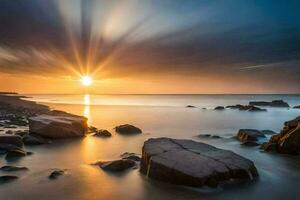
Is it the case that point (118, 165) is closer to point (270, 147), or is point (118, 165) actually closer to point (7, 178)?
point (7, 178)

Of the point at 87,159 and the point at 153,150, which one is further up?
the point at 153,150

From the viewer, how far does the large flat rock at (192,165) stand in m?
10.7

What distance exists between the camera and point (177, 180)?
10977mm

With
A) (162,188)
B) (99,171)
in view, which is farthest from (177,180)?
(99,171)

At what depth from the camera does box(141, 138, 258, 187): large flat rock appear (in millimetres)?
10734

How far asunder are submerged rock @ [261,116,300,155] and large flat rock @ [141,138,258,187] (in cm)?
524

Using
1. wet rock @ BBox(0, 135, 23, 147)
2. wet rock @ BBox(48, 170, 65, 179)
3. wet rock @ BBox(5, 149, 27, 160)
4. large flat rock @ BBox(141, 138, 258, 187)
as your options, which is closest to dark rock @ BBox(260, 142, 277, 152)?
large flat rock @ BBox(141, 138, 258, 187)

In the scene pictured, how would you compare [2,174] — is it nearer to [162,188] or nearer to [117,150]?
[162,188]

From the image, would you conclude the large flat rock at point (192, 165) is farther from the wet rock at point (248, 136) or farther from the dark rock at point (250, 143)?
the wet rock at point (248, 136)

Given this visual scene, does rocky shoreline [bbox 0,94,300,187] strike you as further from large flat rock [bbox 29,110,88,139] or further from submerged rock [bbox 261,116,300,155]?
large flat rock [bbox 29,110,88,139]

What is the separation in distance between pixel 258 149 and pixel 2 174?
43.0ft

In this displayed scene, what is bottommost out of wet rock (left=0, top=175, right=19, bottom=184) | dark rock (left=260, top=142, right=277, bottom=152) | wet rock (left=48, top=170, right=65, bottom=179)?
wet rock (left=48, top=170, right=65, bottom=179)

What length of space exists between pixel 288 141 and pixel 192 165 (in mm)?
8150

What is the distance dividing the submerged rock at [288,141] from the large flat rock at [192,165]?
206 inches
